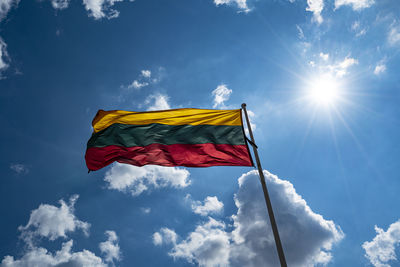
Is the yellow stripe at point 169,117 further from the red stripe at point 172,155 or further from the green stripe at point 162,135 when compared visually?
the red stripe at point 172,155

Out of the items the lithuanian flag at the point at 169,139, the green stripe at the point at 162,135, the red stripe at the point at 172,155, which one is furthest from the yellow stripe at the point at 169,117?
the red stripe at the point at 172,155

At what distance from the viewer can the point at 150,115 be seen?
14.5m

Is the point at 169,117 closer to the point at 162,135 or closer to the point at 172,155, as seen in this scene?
the point at 162,135

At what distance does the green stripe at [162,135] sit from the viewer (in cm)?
1275

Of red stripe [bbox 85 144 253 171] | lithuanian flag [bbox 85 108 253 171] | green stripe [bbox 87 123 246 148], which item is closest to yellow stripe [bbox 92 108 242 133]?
lithuanian flag [bbox 85 108 253 171]

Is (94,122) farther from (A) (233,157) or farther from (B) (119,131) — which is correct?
(A) (233,157)

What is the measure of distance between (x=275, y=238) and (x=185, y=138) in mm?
6794

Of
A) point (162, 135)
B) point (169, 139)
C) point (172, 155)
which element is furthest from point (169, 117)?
point (172, 155)

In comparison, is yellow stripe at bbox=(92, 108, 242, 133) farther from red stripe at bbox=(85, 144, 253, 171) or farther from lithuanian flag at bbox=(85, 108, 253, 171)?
red stripe at bbox=(85, 144, 253, 171)

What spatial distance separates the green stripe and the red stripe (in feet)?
0.90

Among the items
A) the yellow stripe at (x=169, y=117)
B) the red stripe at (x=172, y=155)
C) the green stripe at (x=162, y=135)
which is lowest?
the red stripe at (x=172, y=155)

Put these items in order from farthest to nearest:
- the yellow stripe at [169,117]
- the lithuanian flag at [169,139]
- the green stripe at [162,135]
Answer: the yellow stripe at [169,117] < the green stripe at [162,135] < the lithuanian flag at [169,139]

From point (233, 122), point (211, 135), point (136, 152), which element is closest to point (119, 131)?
point (136, 152)

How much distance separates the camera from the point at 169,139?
1341cm
